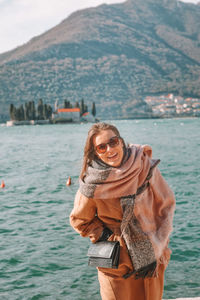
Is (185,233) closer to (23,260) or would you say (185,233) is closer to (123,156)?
(23,260)

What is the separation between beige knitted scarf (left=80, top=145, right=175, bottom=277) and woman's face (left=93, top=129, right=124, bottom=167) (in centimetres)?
5

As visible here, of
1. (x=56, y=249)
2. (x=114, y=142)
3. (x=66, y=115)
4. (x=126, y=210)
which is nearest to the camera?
(x=126, y=210)

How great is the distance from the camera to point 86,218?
2.46 meters

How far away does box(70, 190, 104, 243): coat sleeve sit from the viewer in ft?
7.98

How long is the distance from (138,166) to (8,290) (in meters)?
4.73

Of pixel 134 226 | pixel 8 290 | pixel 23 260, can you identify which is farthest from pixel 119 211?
pixel 23 260

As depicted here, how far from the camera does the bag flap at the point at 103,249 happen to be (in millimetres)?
2379

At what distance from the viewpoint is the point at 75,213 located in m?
2.47

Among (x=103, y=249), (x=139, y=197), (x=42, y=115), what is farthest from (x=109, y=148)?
(x=42, y=115)

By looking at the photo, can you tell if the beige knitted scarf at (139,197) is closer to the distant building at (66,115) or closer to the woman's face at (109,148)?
the woman's face at (109,148)

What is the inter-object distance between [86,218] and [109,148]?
47 centimetres

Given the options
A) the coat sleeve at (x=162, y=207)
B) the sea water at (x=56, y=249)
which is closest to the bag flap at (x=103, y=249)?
the coat sleeve at (x=162, y=207)

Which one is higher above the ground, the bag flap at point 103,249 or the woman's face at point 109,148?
the woman's face at point 109,148

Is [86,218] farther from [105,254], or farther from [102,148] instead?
[102,148]
